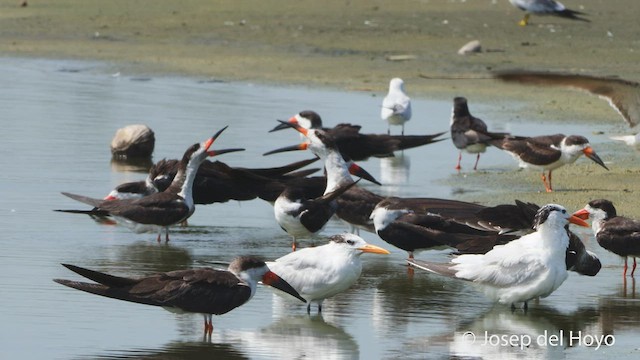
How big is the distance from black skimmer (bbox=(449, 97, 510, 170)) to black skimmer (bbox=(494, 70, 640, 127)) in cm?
243

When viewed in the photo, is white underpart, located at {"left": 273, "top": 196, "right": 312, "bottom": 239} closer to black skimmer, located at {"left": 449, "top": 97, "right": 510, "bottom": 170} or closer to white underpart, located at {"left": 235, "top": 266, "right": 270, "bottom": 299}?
white underpart, located at {"left": 235, "top": 266, "right": 270, "bottom": 299}

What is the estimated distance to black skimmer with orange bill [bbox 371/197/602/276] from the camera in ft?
32.4

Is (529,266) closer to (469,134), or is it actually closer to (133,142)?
(469,134)

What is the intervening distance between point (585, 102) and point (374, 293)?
35.4 feet

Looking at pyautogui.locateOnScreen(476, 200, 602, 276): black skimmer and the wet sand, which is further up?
the wet sand

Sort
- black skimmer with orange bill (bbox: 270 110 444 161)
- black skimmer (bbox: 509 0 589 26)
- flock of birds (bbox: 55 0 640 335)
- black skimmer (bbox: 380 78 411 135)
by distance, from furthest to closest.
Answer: black skimmer (bbox: 509 0 589 26), black skimmer (bbox: 380 78 411 135), black skimmer with orange bill (bbox: 270 110 444 161), flock of birds (bbox: 55 0 640 335)

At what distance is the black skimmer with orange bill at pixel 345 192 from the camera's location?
11.4 metres

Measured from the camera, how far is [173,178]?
1238 cm

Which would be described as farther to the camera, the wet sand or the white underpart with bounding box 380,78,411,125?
the wet sand

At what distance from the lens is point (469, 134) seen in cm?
1538

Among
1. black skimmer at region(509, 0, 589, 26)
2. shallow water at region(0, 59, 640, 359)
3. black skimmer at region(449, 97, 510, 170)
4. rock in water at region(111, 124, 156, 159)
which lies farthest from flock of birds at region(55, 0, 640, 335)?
black skimmer at region(509, 0, 589, 26)

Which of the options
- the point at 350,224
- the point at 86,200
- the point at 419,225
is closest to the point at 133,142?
the point at 86,200

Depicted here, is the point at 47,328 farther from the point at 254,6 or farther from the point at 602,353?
the point at 254,6

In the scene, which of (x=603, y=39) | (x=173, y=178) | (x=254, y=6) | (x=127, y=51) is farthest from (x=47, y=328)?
(x=254, y=6)
